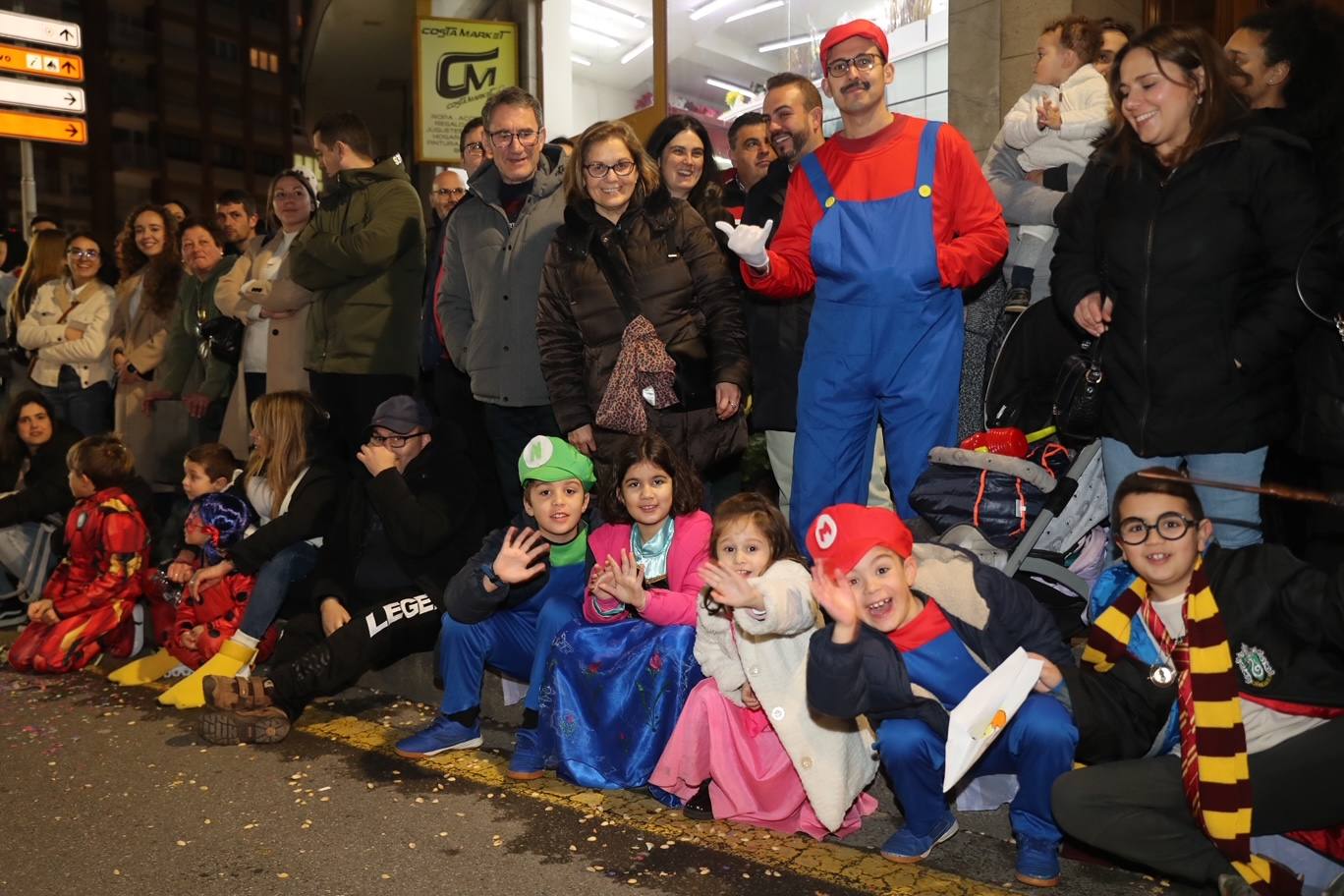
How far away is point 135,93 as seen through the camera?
310 feet

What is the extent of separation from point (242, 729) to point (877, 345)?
2.85m

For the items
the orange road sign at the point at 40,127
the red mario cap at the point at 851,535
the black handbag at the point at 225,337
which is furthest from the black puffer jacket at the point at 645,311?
the orange road sign at the point at 40,127

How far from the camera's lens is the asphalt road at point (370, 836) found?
3.49 m

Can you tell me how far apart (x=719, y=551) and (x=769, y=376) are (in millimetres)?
1328

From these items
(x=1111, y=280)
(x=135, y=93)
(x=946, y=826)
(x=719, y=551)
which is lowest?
(x=946, y=826)

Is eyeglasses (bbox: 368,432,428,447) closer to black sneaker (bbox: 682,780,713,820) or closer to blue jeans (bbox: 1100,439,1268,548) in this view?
black sneaker (bbox: 682,780,713,820)

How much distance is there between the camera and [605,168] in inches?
193

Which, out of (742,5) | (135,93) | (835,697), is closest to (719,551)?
(835,697)

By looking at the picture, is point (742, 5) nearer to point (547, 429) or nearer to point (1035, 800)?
point (547, 429)

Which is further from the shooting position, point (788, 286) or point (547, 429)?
point (547, 429)

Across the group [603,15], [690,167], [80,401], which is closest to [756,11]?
[603,15]

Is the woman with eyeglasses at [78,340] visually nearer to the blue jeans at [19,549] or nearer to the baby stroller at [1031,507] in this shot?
the blue jeans at [19,549]

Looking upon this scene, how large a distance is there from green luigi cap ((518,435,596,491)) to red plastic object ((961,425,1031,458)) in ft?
4.67

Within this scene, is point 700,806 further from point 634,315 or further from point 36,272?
point 36,272
